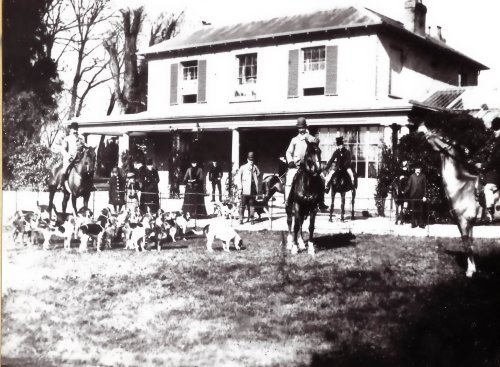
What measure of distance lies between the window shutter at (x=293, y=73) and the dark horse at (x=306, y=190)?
691 centimetres

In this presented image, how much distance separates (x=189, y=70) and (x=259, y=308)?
11.0 meters

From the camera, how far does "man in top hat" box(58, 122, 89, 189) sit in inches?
207

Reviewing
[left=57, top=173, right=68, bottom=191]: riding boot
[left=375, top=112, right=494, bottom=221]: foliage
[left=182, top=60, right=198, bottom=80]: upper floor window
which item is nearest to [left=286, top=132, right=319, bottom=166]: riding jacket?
[left=375, top=112, right=494, bottom=221]: foliage

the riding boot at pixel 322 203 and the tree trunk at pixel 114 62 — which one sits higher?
the tree trunk at pixel 114 62

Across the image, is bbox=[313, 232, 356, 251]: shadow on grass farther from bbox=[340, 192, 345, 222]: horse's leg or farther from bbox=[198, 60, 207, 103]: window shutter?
bbox=[198, 60, 207, 103]: window shutter

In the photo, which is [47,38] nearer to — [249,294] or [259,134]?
[249,294]

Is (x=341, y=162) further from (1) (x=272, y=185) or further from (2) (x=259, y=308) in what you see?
(1) (x=272, y=185)

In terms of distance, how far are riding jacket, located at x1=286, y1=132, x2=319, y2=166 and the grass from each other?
47.5 inches

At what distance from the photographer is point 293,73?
1256 centimetres

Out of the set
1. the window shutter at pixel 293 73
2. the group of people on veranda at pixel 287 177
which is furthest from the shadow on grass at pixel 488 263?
the window shutter at pixel 293 73

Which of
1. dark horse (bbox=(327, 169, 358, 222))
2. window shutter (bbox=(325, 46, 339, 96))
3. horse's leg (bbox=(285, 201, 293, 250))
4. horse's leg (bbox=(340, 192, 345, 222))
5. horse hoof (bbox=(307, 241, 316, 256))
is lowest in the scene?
horse hoof (bbox=(307, 241, 316, 256))

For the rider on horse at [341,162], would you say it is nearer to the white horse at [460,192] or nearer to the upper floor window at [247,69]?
the white horse at [460,192]

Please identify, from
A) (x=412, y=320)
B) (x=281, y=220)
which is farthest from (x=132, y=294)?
(x=281, y=220)

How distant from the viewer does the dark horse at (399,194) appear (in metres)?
4.85
